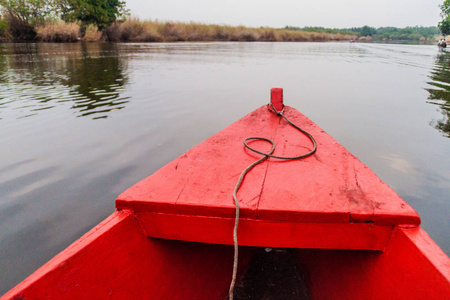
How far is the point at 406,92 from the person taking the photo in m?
6.06

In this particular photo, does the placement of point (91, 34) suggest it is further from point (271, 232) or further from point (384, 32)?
point (384, 32)

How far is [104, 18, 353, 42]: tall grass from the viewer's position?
2575cm

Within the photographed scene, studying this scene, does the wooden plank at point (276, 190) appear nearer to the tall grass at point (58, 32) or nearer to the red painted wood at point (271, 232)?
the red painted wood at point (271, 232)

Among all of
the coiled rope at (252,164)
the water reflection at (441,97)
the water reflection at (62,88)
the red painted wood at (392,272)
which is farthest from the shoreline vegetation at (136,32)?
the red painted wood at (392,272)

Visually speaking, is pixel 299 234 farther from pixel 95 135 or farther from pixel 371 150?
pixel 95 135

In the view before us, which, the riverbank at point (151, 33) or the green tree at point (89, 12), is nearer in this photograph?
the riverbank at point (151, 33)

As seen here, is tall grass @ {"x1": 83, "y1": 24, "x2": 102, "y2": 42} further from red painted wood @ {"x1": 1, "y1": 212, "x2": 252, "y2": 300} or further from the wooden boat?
red painted wood @ {"x1": 1, "y1": 212, "x2": 252, "y2": 300}

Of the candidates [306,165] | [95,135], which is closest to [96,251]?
[306,165]

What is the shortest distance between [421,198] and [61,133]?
4232 millimetres

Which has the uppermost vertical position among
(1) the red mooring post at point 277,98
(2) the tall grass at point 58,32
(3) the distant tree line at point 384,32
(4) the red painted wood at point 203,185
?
(3) the distant tree line at point 384,32

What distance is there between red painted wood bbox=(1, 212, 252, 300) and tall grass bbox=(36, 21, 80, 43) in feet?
85.5

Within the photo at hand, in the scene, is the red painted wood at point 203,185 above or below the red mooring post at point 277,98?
below

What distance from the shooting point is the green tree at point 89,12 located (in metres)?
25.2

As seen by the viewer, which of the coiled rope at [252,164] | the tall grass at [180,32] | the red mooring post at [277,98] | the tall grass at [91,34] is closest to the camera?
the coiled rope at [252,164]
